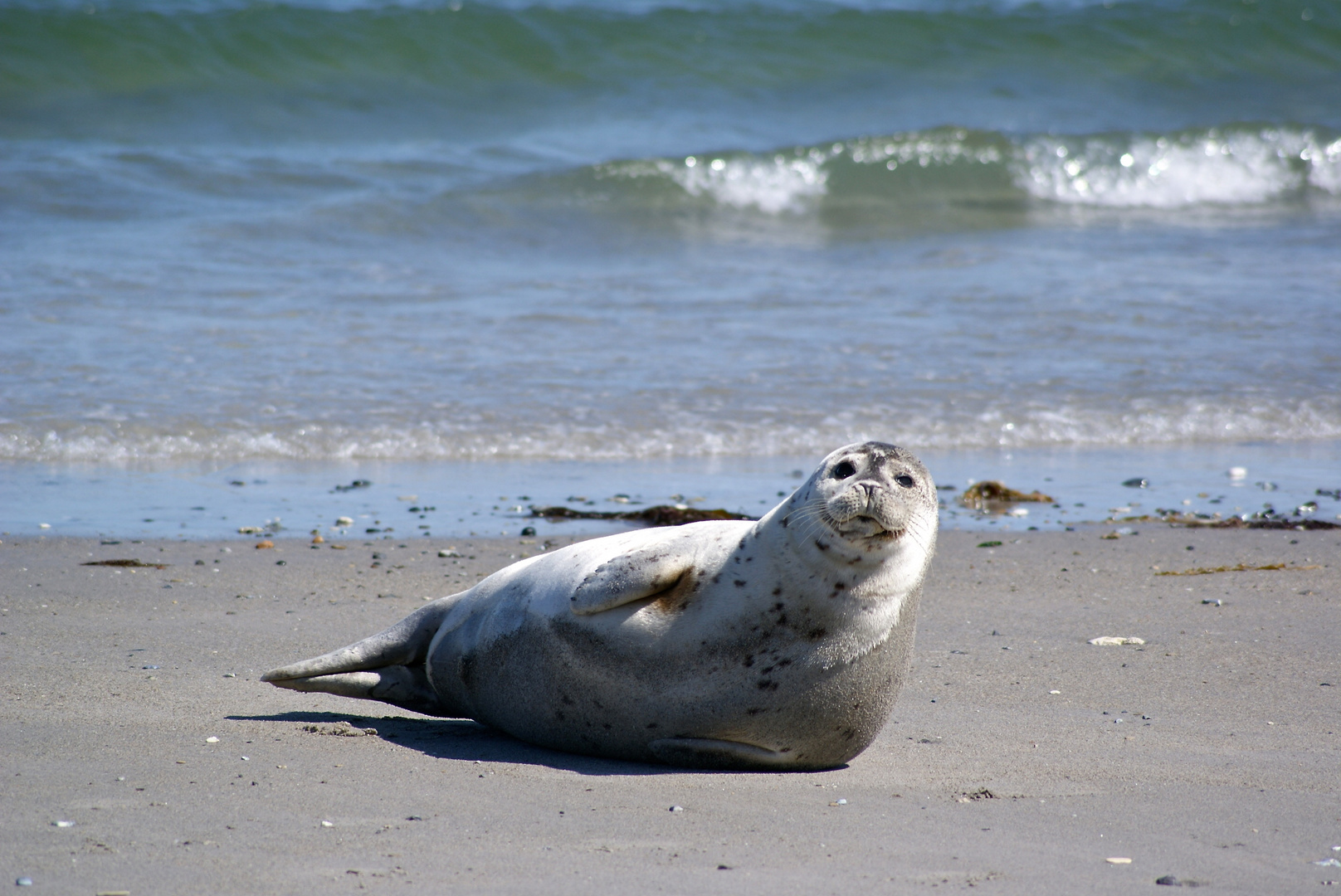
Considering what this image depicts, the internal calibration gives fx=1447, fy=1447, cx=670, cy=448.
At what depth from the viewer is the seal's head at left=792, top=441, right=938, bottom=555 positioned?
10.7 ft

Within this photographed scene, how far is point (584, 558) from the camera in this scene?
3674 mm

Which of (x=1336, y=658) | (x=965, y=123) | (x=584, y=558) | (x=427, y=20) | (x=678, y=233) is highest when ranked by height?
(x=427, y=20)

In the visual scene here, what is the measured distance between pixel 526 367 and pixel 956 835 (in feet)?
21.8

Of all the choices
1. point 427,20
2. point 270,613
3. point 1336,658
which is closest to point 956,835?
point 1336,658

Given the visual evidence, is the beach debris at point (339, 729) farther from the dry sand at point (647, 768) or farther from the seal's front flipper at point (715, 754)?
the seal's front flipper at point (715, 754)

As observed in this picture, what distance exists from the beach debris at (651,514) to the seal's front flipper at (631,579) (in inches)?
101

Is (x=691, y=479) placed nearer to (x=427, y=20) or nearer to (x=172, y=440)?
(x=172, y=440)

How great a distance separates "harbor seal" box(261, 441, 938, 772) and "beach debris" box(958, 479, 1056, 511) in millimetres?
3618

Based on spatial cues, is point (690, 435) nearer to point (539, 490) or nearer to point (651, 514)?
point (539, 490)

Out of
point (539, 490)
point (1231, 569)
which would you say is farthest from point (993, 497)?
point (539, 490)

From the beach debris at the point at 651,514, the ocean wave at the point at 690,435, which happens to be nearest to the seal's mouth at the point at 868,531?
the beach debris at the point at 651,514

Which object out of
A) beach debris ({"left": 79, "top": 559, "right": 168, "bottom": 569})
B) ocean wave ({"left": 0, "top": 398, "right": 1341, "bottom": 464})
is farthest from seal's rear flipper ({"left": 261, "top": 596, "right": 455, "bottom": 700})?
ocean wave ({"left": 0, "top": 398, "right": 1341, "bottom": 464})

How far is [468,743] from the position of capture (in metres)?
3.73

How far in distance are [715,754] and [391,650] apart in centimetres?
106
